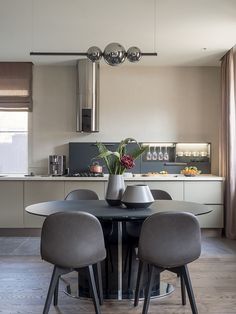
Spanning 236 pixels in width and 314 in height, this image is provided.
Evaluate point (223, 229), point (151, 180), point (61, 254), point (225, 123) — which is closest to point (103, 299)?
point (61, 254)

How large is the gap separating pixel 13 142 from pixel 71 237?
369 cm

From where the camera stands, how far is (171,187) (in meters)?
5.03

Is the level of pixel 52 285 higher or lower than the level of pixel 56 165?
lower

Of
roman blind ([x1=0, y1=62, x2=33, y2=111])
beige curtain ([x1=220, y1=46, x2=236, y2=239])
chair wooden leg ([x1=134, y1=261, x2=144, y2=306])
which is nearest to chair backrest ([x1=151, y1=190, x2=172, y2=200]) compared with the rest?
chair wooden leg ([x1=134, y1=261, x2=144, y2=306])

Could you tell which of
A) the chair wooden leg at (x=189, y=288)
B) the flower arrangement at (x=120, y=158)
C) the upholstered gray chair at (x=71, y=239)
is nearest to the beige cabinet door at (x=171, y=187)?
the flower arrangement at (x=120, y=158)

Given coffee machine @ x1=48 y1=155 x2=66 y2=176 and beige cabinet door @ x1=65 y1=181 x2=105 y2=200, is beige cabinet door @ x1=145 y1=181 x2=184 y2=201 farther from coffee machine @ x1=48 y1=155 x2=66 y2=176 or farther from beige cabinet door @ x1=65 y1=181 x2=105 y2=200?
coffee machine @ x1=48 y1=155 x2=66 y2=176

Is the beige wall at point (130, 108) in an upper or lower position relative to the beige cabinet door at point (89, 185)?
upper

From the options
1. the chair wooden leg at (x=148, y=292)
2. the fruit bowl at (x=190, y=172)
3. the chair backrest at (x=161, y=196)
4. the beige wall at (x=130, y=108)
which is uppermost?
the beige wall at (x=130, y=108)

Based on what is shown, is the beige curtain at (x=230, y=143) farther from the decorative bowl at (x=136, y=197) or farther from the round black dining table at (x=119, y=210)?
the decorative bowl at (x=136, y=197)

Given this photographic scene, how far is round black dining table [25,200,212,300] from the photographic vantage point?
249 centimetres

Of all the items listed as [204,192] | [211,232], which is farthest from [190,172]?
[211,232]

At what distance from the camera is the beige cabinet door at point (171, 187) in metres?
5.02

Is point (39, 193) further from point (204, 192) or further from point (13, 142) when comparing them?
point (204, 192)

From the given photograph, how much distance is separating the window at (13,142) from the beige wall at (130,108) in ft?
0.48
